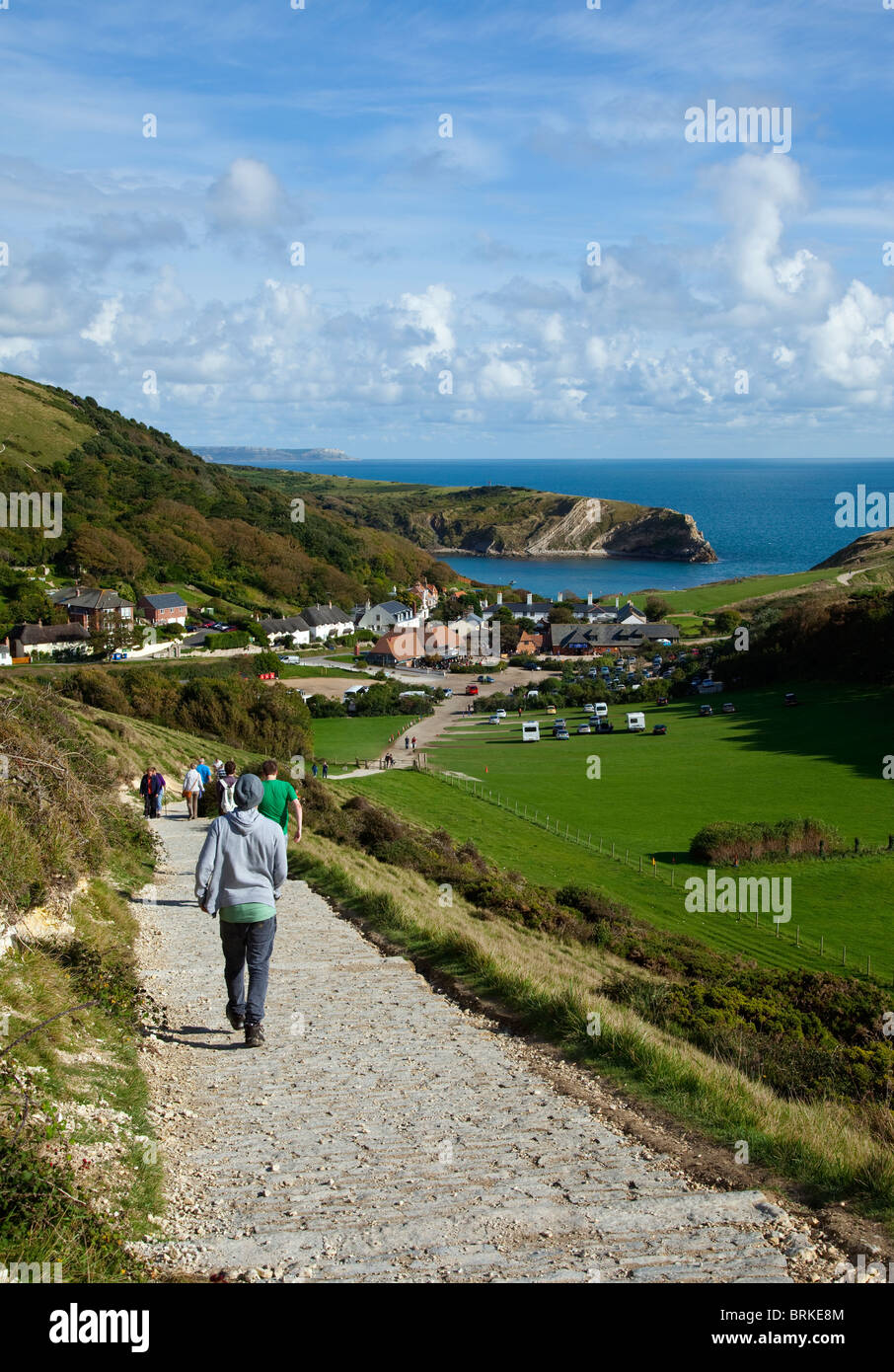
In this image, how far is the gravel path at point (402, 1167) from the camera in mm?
4477

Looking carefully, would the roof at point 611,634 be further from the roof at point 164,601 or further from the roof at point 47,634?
the roof at point 47,634

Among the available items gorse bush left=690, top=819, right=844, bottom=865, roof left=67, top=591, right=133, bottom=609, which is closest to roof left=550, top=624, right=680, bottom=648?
roof left=67, top=591, right=133, bottom=609

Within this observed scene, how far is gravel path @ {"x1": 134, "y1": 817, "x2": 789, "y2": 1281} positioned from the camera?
4.48 metres

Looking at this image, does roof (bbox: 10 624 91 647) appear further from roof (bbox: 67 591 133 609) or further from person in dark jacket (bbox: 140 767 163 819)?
person in dark jacket (bbox: 140 767 163 819)

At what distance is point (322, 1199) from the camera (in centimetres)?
505

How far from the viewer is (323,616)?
112625 millimetres

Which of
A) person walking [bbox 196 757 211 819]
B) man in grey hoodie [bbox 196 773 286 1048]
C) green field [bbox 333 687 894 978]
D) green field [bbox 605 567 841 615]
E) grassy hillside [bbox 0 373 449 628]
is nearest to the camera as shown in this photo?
man in grey hoodie [bbox 196 773 286 1048]

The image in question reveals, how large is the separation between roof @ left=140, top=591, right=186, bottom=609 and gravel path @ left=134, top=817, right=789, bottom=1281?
93576mm

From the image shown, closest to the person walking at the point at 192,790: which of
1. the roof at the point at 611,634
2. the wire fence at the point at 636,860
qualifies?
the wire fence at the point at 636,860

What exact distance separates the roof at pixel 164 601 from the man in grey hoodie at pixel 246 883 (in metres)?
94.7

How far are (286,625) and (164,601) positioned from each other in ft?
40.7

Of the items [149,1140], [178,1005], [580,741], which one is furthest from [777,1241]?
[580,741]

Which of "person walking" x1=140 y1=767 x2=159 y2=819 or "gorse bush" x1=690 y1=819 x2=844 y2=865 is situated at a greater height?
"person walking" x1=140 y1=767 x2=159 y2=819

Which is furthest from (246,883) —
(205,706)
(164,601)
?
(164,601)
